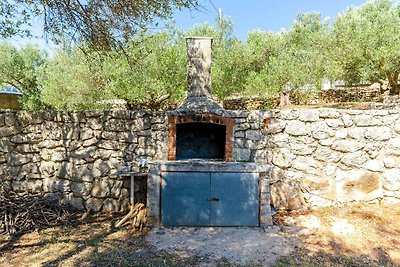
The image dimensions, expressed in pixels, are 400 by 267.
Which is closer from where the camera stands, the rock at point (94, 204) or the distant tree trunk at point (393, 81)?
the rock at point (94, 204)

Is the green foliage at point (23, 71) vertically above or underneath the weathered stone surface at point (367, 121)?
above

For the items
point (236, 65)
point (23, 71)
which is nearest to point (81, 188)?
point (236, 65)

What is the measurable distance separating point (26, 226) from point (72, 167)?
1284 millimetres

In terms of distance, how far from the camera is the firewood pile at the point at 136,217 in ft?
15.0

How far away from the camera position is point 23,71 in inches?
628

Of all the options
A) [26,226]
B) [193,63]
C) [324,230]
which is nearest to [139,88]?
[193,63]

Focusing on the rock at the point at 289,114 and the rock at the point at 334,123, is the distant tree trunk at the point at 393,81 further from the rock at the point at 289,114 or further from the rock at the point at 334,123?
the rock at the point at 289,114

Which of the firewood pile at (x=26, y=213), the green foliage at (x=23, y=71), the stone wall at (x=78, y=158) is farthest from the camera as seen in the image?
the green foliage at (x=23, y=71)

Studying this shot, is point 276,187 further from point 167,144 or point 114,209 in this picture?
point 114,209

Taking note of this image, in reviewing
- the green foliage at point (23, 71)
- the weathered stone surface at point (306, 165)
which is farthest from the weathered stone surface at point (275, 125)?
the green foliage at point (23, 71)

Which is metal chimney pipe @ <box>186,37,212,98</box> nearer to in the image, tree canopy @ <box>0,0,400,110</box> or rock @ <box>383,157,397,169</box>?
tree canopy @ <box>0,0,400,110</box>

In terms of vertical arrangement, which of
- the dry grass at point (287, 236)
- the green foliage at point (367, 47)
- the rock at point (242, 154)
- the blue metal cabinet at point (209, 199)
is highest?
the green foliage at point (367, 47)

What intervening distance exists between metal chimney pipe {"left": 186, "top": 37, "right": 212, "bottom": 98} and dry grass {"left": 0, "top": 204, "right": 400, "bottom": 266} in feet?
10.3

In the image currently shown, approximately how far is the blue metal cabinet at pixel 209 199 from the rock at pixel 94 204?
151 centimetres
